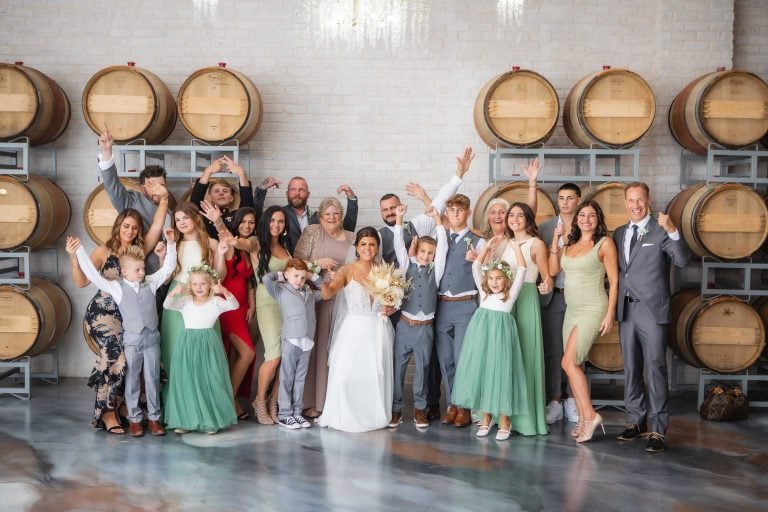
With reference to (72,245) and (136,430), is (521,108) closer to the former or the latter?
(72,245)

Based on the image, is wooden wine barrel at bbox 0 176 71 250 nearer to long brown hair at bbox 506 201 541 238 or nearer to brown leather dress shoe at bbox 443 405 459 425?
brown leather dress shoe at bbox 443 405 459 425

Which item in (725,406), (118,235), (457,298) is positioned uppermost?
(118,235)

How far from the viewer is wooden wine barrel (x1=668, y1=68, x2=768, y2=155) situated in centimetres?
574

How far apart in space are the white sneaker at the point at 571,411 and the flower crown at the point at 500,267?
116cm

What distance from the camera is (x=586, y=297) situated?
4.95 metres

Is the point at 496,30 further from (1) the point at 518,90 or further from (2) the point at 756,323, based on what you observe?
(2) the point at 756,323

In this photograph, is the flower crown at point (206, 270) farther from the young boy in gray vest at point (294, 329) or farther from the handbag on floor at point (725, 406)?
the handbag on floor at point (725, 406)

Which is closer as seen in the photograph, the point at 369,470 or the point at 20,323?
the point at 369,470

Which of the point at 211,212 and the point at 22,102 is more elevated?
the point at 22,102

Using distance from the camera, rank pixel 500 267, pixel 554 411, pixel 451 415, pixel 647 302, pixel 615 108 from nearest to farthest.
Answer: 1. pixel 647 302
2. pixel 500 267
3. pixel 451 415
4. pixel 554 411
5. pixel 615 108

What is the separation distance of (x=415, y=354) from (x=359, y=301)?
543 millimetres

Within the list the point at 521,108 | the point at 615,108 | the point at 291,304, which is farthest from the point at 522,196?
the point at 291,304

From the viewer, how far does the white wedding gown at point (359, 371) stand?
5.04m

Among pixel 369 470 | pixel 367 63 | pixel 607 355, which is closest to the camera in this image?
pixel 369 470
